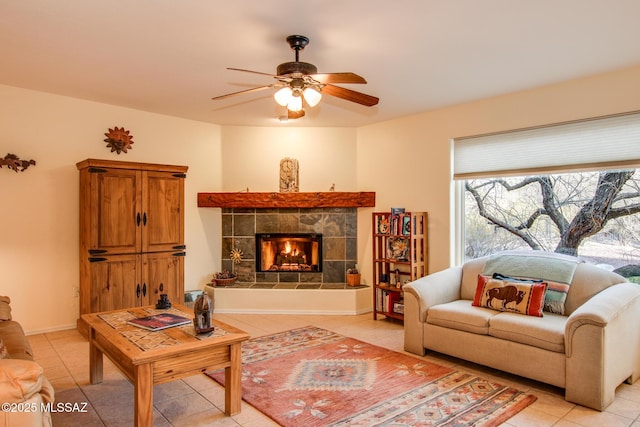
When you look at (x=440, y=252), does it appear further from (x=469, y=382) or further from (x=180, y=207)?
(x=180, y=207)

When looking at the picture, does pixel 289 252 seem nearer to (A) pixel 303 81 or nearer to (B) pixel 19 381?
(A) pixel 303 81

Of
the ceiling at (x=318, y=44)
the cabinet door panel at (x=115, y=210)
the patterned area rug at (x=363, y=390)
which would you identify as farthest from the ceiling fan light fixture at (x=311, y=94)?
the cabinet door panel at (x=115, y=210)

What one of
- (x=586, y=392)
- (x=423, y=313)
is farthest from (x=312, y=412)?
(x=586, y=392)

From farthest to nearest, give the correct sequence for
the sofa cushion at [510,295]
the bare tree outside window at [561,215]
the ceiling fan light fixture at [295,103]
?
the bare tree outside window at [561,215] → the sofa cushion at [510,295] → the ceiling fan light fixture at [295,103]

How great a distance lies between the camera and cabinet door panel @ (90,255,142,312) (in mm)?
4090

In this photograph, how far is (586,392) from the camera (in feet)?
8.71

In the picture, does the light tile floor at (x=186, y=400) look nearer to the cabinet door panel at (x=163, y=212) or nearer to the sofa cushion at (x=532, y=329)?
the sofa cushion at (x=532, y=329)

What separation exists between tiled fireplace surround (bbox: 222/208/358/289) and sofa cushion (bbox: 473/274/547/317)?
7.06ft

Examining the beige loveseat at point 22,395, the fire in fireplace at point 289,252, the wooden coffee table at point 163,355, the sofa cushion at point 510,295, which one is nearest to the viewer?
the beige loveseat at point 22,395

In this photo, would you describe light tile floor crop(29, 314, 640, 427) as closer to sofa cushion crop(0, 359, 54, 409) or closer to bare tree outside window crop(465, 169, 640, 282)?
sofa cushion crop(0, 359, 54, 409)

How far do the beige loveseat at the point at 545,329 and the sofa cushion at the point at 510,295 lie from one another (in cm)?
5

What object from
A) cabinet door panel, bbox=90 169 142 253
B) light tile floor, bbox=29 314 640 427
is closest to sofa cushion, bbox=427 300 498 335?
light tile floor, bbox=29 314 640 427

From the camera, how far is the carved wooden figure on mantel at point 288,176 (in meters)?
5.44

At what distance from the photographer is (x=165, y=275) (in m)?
4.54
